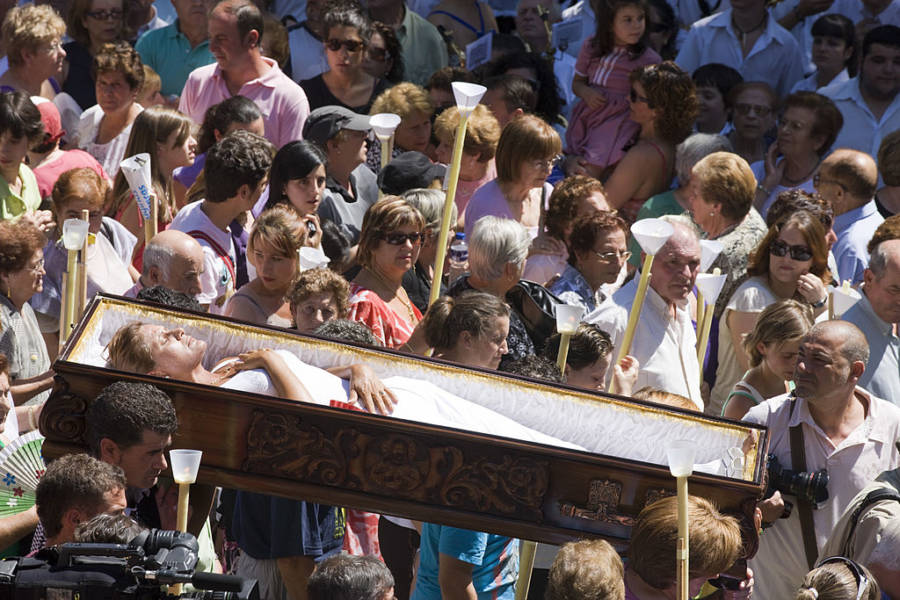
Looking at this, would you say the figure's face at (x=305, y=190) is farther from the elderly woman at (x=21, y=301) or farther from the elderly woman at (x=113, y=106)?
the elderly woman at (x=113, y=106)

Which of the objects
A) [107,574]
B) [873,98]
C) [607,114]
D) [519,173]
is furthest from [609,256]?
[107,574]

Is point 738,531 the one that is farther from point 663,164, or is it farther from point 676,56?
point 676,56

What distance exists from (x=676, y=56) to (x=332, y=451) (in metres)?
6.14

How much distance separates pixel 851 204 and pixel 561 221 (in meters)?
1.70

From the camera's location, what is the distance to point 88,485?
12.5ft

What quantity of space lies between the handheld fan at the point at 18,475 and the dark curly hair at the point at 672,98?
450 cm

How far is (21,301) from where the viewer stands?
219 inches

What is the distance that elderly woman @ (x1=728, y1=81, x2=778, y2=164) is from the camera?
856cm

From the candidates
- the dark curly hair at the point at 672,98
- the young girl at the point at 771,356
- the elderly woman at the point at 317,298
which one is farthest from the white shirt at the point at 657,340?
the dark curly hair at the point at 672,98

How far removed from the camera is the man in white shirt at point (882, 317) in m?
5.91

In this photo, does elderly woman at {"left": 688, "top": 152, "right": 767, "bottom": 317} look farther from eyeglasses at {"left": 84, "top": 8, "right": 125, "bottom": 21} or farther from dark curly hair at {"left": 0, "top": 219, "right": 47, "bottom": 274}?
eyeglasses at {"left": 84, "top": 8, "right": 125, "bottom": 21}

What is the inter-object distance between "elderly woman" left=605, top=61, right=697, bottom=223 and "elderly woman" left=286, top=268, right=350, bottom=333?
2.76 meters

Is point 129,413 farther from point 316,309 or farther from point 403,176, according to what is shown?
point 403,176

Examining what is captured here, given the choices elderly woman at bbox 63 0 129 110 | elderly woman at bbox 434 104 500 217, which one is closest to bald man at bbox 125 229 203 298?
elderly woman at bbox 434 104 500 217
